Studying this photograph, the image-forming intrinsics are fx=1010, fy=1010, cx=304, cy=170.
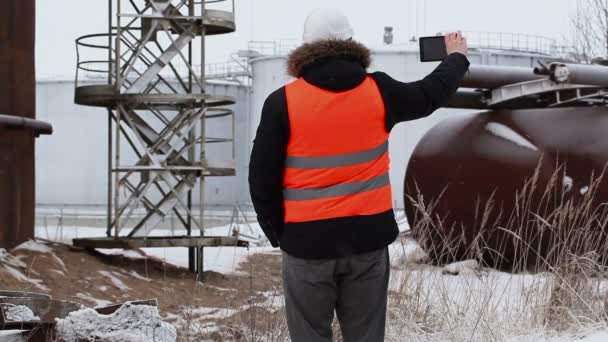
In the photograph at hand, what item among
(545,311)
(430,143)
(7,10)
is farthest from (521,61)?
(545,311)

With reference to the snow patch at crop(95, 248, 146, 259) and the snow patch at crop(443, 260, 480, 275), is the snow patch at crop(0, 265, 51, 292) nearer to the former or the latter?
the snow patch at crop(95, 248, 146, 259)

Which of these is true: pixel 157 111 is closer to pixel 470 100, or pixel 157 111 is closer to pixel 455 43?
pixel 470 100

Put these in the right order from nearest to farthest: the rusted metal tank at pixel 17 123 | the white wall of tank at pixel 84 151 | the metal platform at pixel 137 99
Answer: the rusted metal tank at pixel 17 123, the metal platform at pixel 137 99, the white wall of tank at pixel 84 151

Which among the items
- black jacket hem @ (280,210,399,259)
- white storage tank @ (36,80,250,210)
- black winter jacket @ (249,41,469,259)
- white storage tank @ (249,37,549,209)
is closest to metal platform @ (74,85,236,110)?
black winter jacket @ (249,41,469,259)

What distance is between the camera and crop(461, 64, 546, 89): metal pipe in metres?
13.1

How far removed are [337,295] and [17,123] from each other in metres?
7.64

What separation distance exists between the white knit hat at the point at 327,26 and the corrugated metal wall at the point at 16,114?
752 cm

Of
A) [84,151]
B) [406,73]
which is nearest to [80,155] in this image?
[84,151]

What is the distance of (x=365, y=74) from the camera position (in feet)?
15.1

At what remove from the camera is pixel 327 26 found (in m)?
4.64

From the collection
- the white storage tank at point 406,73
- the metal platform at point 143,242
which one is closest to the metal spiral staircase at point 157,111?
the metal platform at point 143,242

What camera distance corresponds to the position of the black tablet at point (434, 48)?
4.99 m

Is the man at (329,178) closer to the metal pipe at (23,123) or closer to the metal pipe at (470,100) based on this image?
the metal pipe at (23,123)

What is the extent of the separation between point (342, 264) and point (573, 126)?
9290mm
